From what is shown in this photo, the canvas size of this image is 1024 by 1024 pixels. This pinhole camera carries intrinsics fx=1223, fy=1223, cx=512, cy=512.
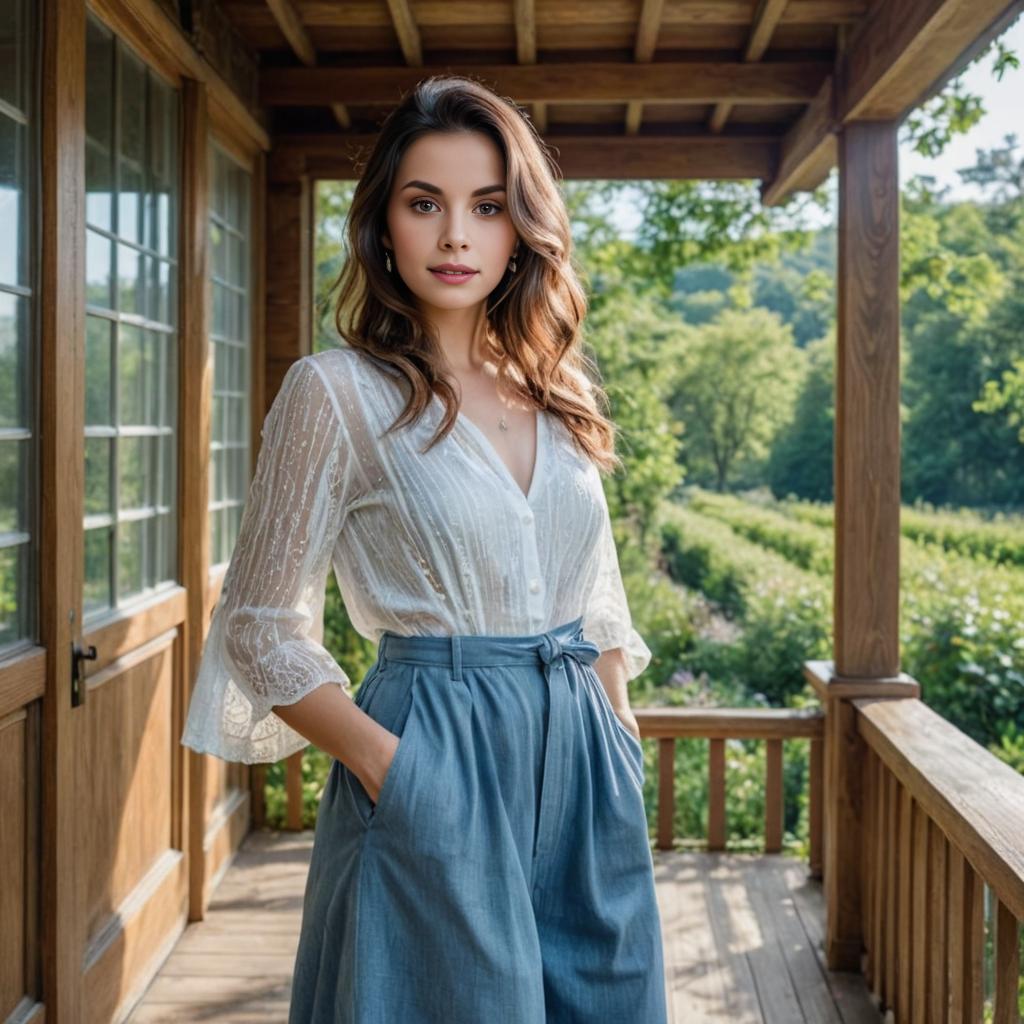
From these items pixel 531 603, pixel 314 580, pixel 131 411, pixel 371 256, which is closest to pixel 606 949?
pixel 531 603

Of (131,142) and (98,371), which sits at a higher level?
(131,142)

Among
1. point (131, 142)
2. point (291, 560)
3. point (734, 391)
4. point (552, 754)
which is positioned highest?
point (734, 391)

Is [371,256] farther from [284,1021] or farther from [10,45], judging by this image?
[284,1021]

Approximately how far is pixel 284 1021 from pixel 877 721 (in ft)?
5.49

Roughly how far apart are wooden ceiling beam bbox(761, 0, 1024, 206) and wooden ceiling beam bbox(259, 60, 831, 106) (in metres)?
0.12

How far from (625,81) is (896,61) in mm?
1064

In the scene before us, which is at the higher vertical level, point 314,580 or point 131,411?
point 131,411

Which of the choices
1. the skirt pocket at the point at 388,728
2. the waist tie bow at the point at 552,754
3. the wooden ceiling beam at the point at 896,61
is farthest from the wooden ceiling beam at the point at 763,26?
the skirt pocket at the point at 388,728

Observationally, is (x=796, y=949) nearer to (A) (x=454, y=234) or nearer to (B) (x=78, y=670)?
(B) (x=78, y=670)

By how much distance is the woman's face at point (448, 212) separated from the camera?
1639mm

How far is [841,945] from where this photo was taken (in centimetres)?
339

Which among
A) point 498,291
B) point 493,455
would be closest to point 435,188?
point 498,291

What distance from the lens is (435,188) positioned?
5.36 feet

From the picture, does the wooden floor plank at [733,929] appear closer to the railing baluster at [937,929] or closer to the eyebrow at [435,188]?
the railing baluster at [937,929]
